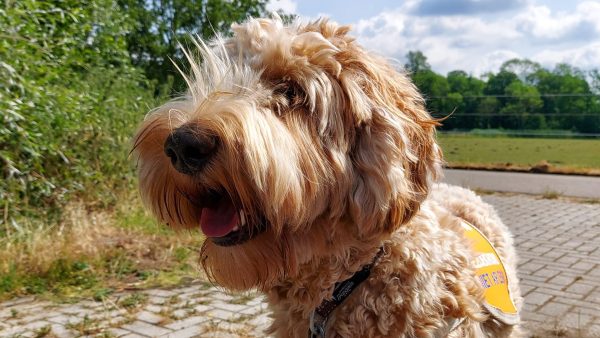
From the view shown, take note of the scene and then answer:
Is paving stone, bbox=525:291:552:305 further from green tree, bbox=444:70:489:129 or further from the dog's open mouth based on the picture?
green tree, bbox=444:70:489:129

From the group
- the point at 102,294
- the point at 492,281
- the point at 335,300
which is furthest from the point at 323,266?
the point at 102,294

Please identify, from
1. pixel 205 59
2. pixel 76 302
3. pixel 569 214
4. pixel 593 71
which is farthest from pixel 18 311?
pixel 593 71

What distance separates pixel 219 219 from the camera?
7.70ft

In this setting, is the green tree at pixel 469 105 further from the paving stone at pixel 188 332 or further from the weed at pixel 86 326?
the weed at pixel 86 326

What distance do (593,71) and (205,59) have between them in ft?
58.3

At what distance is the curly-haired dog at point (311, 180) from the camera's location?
213 cm

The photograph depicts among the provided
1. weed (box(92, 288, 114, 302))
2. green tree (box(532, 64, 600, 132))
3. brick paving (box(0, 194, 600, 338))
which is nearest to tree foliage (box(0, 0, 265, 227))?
weed (box(92, 288, 114, 302))

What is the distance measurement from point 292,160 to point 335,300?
25.8 inches

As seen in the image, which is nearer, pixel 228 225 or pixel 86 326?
pixel 228 225

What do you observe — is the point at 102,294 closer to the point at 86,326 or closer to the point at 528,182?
the point at 86,326

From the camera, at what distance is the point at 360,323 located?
7.72ft

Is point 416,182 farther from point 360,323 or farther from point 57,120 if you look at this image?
point 57,120

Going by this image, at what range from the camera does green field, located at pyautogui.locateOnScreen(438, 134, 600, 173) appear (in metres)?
16.1

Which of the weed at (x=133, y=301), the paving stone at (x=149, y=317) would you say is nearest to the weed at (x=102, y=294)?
the weed at (x=133, y=301)
